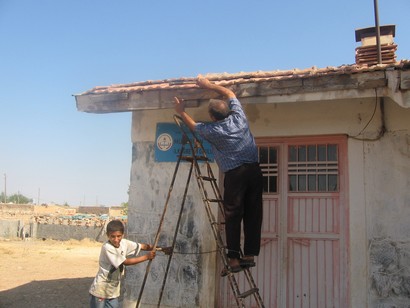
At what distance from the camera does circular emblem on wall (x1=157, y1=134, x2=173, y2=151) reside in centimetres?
585

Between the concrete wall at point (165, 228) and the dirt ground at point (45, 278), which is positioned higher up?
the concrete wall at point (165, 228)

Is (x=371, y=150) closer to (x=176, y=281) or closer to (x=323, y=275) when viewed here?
(x=323, y=275)

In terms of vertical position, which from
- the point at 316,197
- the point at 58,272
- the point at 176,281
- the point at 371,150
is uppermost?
the point at 371,150

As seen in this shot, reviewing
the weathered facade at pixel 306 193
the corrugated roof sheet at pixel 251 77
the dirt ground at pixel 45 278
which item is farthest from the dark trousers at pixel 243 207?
Result: the dirt ground at pixel 45 278

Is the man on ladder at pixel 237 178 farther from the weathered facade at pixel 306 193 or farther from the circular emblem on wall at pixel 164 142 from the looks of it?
the circular emblem on wall at pixel 164 142

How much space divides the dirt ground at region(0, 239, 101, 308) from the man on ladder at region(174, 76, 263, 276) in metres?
4.74

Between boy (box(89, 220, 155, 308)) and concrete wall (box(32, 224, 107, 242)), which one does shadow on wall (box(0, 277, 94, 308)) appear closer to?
boy (box(89, 220, 155, 308))

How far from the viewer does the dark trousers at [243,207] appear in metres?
3.92

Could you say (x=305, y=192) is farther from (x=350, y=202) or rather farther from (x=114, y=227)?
(x=114, y=227)

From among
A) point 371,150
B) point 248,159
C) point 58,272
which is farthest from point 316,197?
point 58,272

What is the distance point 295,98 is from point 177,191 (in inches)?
83.1

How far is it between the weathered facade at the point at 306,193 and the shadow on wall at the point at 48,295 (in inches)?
116

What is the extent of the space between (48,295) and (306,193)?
6.29m

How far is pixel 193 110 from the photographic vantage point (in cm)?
580
